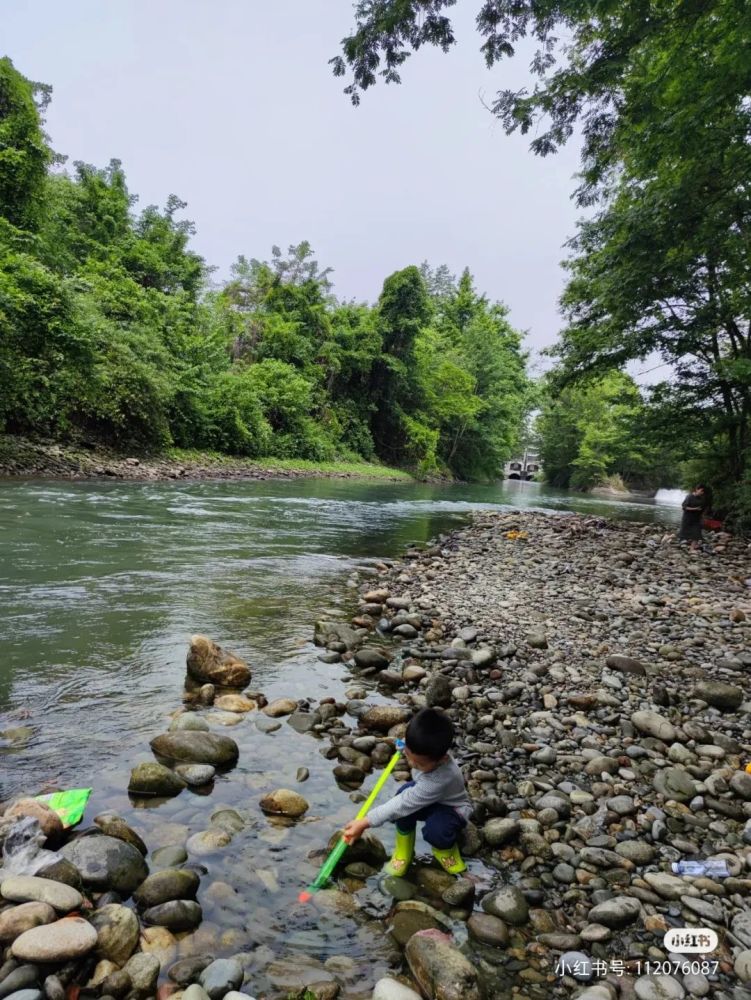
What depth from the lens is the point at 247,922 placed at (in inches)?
89.3

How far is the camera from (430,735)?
2.77 meters

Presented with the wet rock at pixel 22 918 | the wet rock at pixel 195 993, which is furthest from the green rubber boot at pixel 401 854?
the wet rock at pixel 22 918

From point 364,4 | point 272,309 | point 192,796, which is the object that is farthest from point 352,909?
point 272,309

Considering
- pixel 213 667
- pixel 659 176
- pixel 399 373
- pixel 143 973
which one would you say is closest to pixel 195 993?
pixel 143 973

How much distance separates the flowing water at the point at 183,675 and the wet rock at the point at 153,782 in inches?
2.9

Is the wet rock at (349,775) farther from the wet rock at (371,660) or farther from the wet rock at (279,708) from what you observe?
the wet rock at (371,660)

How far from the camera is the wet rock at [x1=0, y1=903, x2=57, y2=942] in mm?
1949

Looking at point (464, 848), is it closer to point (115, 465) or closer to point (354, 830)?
point (354, 830)

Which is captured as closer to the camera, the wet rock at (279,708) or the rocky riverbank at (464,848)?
the rocky riverbank at (464,848)

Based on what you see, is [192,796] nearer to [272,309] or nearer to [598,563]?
[598,563]

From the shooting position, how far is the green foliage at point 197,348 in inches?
619

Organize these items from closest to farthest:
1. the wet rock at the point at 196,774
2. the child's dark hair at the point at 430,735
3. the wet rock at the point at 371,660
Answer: the child's dark hair at the point at 430,735
the wet rock at the point at 196,774
the wet rock at the point at 371,660

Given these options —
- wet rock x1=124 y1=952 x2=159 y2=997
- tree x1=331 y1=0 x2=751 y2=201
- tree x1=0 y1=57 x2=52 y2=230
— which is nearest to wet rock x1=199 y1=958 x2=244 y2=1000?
wet rock x1=124 y1=952 x2=159 y2=997

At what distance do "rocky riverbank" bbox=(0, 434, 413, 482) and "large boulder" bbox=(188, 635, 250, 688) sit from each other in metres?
13.1
